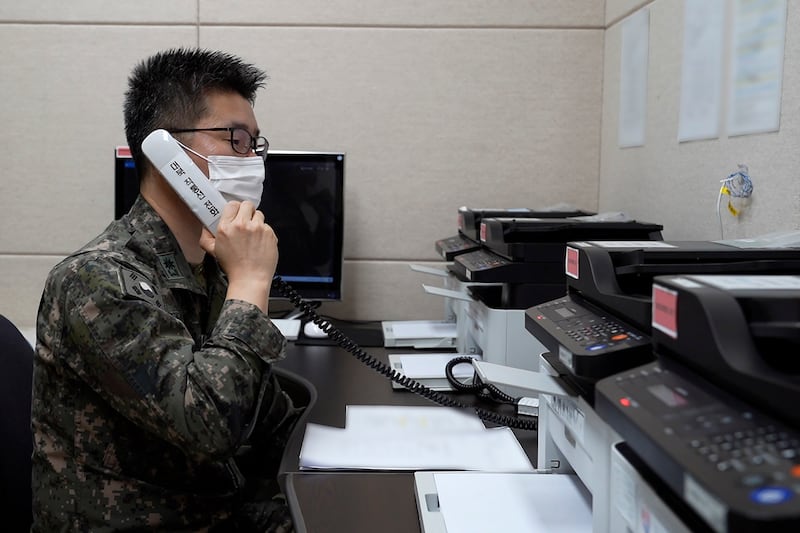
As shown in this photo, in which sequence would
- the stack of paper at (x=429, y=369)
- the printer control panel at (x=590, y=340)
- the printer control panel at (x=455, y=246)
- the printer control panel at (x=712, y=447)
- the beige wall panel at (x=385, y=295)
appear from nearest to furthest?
the printer control panel at (x=712, y=447) → the printer control panel at (x=590, y=340) → the stack of paper at (x=429, y=369) → the printer control panel at (x=455, y=246) → the beige wall panel at (x=385, y=295)

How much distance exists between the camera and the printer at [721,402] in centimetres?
51

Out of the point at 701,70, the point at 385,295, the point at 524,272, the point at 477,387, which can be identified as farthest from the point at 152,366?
the point at 385,295

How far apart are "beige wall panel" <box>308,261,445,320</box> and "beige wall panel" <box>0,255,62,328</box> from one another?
1060mm

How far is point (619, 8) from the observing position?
2348 millimetres

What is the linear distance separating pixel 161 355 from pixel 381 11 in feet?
5.83

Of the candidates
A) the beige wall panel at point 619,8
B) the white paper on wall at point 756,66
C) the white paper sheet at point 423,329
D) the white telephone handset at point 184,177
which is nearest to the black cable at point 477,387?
the white paper sheet at point 423,329

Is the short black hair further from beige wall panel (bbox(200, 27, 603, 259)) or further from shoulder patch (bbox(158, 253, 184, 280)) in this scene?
beige wall panel (bbox(200, 27, 603, 259))

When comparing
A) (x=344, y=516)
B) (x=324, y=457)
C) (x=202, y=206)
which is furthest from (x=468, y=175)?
(x=344, y=516)

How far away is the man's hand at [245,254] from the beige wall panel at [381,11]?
4.49 ft

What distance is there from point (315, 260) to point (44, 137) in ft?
3.75

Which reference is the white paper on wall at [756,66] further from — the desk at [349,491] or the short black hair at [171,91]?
the short black hair at [171,91]

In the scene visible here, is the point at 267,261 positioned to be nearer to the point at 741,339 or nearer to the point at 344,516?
the point at 344,516

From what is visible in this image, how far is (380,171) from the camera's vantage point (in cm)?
255

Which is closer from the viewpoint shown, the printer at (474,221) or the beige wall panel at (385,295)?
the printer at (474,221)
